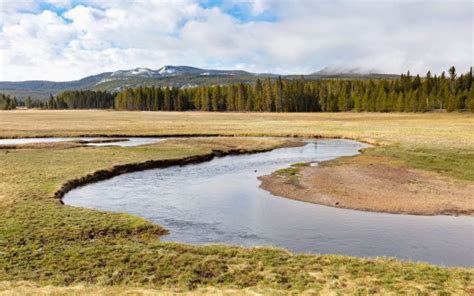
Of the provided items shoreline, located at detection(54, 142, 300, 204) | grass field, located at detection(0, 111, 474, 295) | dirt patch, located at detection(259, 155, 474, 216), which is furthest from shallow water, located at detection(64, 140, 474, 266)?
grass field, located at detection(0, 111, 474, 295)

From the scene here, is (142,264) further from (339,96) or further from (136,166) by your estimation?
(339,96)

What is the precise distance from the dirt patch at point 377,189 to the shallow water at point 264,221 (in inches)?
51.9

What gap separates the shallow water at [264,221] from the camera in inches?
773

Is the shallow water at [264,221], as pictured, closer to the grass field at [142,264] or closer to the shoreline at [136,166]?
the shoreline at [136,166]

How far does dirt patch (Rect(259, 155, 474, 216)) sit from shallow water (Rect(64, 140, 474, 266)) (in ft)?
4.32

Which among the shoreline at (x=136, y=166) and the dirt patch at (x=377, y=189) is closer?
the dirt patch at (x=377, y=189)

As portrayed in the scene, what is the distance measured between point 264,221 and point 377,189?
11549 millimetres

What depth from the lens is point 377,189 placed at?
31.4 metres

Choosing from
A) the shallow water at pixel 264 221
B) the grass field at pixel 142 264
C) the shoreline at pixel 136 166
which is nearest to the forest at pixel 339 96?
the shoreline at pixel 136 166

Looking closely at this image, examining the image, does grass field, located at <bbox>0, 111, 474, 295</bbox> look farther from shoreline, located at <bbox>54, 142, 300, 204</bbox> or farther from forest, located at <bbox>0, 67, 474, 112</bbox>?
forest, located at <bbox>0, 67, 474, 112</bbox>

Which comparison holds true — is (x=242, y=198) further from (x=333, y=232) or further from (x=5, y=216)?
(x=5, y=216)

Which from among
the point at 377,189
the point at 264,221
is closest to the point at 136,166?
the point at 264,221

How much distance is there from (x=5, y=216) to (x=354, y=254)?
706 inches

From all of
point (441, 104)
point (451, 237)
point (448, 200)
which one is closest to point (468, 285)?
point (451, 237)
